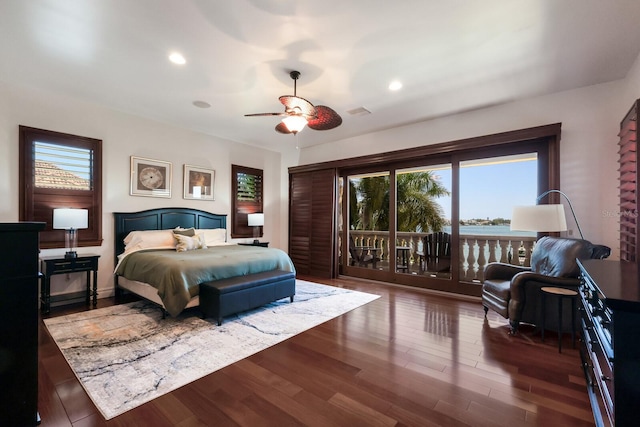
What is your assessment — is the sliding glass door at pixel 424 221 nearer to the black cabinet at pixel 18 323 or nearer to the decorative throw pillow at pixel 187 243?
the decorative throw pillow at pixel 187 243

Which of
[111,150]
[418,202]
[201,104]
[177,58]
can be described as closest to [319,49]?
[177,58]

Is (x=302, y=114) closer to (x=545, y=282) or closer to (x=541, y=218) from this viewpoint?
(x=541, y=218)

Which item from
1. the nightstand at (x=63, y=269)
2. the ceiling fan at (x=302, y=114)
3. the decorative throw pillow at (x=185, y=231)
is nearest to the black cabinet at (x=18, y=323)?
the ceiling fan at (x=302, y=114)

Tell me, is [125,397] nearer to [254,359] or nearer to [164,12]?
[254,359]

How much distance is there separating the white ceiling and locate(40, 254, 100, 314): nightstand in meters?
2.18

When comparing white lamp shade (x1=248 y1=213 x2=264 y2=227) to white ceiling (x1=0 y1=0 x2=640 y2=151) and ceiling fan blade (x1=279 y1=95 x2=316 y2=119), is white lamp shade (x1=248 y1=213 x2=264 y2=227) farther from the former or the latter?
ceiling fan blade (x1=279 y1=95 x2=316 y2=119)

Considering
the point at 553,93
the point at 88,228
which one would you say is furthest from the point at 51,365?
the point at 553,93

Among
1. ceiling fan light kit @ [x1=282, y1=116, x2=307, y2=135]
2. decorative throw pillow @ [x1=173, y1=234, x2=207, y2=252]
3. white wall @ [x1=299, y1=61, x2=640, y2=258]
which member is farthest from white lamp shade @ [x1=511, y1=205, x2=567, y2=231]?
decorative throw pillow @ [x1=173, y1=234, x2=207, y2=252]

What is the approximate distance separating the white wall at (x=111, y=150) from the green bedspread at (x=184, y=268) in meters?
0.77

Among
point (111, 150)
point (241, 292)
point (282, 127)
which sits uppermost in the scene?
point (282, 127)

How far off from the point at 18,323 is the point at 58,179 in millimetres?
3228

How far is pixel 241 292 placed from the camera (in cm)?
328

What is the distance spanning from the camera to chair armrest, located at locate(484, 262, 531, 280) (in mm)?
3459

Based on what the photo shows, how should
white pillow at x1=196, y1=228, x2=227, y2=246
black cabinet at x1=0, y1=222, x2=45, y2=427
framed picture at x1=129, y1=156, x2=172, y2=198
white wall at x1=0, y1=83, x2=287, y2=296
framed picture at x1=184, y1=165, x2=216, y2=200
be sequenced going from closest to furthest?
black cabinet at x1=0, y1=222, x2=45, y2=427, white wall at x1=0, y1=83, x2=287, y2=296, framed picture at x1=129, y1=156, x2=172, y2=198, white pillow at x1=196, y1=228, x2=227, y2=246, framed picture at x1=184, y1=165, x2=216, y2=200
